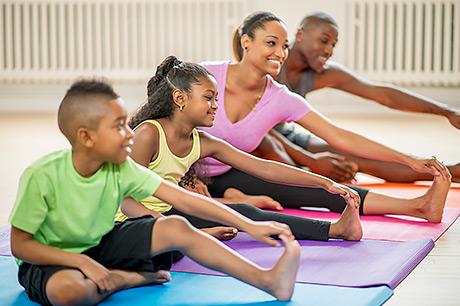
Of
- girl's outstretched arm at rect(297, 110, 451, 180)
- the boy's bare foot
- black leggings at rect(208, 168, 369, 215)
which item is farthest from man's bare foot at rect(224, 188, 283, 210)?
the boy's bare foot

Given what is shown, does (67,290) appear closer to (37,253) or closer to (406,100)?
(37,253)

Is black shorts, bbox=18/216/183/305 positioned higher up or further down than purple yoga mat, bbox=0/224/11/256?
higher up

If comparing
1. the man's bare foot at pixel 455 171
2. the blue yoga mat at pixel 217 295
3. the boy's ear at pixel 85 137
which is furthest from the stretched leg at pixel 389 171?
the boy's ear at pixel 85 137

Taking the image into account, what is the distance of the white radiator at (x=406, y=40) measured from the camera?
214 inches

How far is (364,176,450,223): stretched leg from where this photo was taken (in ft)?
7.18

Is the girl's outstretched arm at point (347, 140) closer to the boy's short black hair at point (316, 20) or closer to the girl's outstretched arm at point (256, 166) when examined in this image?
the girl's outstretched arm at point (256, 166)

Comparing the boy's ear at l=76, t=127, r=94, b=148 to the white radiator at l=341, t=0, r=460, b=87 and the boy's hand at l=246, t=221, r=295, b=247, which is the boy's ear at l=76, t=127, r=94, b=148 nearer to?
the boy's hand at l=246, t=221, r=295, b=247

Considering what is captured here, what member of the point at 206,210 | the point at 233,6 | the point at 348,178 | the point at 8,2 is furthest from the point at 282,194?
the point at 8,2

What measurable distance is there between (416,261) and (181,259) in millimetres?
617

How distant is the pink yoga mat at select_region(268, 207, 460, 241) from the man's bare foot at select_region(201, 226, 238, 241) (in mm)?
398

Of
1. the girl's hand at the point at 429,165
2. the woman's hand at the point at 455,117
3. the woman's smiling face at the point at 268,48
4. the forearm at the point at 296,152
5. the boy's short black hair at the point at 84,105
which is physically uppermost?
the woman's smiling face at the point at 268,48

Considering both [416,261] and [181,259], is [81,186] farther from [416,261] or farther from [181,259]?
[416,261]

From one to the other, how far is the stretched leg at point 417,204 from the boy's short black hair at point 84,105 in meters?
1.15

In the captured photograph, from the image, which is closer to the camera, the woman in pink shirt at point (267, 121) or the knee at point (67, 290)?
Result: the knee at point (67, 290)
